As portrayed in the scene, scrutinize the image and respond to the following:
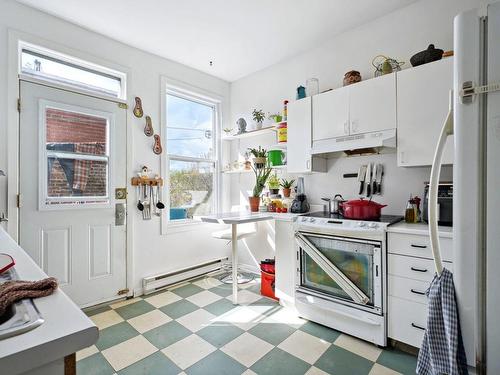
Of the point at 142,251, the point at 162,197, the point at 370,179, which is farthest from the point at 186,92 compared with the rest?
the point at 370,179

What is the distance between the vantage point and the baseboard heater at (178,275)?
2.94 metres

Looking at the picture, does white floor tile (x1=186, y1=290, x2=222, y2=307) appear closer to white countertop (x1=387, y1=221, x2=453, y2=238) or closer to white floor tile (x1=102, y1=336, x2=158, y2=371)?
white floor tile (x1=102, y1=336, x2=158, y2=371)

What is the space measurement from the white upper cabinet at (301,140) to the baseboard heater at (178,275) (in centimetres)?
178

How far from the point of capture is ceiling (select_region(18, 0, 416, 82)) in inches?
89.5

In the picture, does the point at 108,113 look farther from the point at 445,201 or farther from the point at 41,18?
the point at 445,201

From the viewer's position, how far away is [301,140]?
2699mm

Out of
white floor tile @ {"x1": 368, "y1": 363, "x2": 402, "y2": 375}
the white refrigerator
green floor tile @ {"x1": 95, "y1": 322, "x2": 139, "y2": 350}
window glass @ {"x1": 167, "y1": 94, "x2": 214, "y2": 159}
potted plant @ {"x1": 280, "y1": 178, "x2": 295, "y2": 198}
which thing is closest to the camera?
the white refrigerator

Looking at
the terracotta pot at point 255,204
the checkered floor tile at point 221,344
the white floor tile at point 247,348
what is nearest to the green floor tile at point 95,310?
the checkered floor tile at point 221,344

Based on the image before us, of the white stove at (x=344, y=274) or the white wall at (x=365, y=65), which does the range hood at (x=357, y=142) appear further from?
the white stove at (x=344, y=274)

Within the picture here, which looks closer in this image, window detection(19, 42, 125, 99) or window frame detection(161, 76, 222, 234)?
window detection(19, 42, 125, 99)

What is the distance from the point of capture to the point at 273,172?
3.40 metres

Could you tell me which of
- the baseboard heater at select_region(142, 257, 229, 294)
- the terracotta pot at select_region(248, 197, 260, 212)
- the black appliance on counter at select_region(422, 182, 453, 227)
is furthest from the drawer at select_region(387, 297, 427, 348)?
the baseboard heater at select_region(142, 257, 229, 294)

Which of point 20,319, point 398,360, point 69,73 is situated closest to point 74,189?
point 69,73

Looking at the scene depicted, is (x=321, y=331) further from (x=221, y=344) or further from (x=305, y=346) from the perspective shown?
(x=221, y=344)
